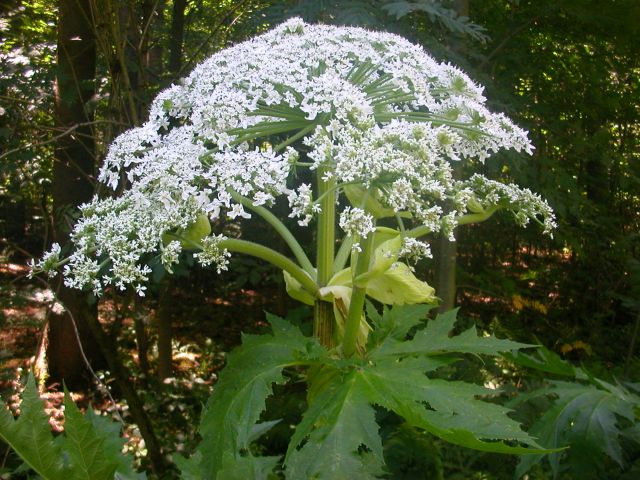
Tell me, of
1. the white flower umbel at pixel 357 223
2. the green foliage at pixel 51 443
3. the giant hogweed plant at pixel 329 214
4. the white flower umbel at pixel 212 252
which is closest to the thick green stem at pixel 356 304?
the giant hogweed plant at pixel 329 214

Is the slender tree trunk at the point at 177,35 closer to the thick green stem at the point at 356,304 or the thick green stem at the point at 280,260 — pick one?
the thick green stem at the point at 280,260

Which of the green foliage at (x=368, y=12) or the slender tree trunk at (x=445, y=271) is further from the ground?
the green foliage at (x=368, y=12)

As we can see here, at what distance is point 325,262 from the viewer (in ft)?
5.26

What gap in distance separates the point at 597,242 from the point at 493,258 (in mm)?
1409

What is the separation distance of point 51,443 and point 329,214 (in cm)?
91

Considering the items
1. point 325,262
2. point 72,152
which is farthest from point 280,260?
point 72,152

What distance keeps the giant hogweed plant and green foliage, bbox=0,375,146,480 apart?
35 millimetres

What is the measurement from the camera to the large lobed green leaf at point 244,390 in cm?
131

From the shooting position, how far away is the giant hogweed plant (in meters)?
1.23

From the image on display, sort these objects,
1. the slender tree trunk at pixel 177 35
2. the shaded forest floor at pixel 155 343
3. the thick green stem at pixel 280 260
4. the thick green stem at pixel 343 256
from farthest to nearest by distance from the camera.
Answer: the slender tree trunk at pixel 177 35, the shaded forest floor at pixel 155 343, the thick green stem at pixel 343 256, the thick green stem at pixel 280 260

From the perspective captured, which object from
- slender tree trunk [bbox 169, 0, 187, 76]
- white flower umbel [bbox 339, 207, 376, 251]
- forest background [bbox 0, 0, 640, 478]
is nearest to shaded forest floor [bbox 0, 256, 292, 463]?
forest background [bbox 0, 0, 640, 478]

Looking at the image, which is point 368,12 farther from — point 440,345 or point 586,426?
point 586,426

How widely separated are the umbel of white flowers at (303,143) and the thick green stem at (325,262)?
5.4 inches

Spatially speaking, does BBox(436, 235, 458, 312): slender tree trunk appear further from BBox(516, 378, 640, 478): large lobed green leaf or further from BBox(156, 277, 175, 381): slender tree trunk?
BBox(156, 277, 175, 381): slender tree trunk
